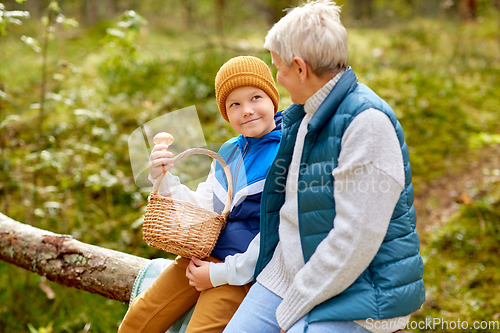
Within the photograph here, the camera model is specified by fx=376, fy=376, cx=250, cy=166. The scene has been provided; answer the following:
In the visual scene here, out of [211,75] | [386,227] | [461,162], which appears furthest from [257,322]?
[211,75]

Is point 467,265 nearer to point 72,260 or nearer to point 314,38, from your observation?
point 314,38

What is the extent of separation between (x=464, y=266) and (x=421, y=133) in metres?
2.07

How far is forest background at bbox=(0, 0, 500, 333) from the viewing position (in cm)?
325

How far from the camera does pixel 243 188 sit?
1.81m

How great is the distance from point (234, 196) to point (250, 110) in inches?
16.8

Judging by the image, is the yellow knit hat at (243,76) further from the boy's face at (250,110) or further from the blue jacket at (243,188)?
the blue jacket at (243,188)

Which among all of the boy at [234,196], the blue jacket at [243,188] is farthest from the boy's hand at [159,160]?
the blue jacket at [243,188]

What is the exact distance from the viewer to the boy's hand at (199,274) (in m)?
1.81

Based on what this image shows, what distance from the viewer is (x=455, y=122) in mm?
4953

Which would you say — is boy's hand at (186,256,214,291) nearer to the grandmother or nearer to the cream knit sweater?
the grandmother

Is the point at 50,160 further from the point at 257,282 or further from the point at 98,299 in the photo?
the point at 257,282

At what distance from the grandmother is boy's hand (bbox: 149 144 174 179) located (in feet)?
2.09

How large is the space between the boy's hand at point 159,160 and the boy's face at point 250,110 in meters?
0.37

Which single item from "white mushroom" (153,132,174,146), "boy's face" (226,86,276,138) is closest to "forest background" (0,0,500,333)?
"white mushroom" (153,132,174,146)
